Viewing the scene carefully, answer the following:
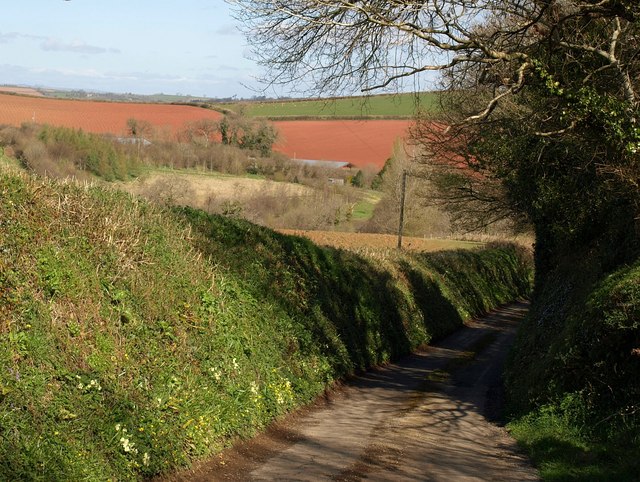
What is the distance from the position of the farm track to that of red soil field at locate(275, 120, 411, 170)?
42.5 m

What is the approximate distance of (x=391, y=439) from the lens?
1241 cm

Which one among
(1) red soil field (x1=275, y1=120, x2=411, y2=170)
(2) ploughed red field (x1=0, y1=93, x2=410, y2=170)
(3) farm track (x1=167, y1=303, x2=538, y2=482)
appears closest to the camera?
(3) farm track (x1=167, y1=303, x2=538, y2=482)

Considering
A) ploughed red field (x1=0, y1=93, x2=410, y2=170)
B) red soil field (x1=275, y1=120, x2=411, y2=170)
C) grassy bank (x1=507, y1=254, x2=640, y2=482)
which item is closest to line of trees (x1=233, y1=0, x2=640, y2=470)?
grassy bank (x1=507, y1=254, x2=640, y2=482)

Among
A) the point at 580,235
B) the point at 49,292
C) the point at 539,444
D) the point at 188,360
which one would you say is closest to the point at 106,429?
the point at 49,292

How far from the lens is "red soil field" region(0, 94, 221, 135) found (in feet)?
122

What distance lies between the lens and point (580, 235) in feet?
68.6

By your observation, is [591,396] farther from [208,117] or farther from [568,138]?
[208,117]

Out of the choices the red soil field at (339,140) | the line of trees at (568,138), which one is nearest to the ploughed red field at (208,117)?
the red soil field at (339,140)

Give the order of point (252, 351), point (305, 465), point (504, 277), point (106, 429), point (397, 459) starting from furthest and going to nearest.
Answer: point (504, 277)
point (252, 351)
point (397, 459)
point (305, 465)
point (106, 429)

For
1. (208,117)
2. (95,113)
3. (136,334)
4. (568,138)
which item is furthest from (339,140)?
(136,334)

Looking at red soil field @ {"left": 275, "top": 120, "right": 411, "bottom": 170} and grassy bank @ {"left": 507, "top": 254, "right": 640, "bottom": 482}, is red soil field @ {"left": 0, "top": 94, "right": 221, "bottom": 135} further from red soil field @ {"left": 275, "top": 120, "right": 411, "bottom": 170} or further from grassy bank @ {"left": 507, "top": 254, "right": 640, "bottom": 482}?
grassy bank @ {"left": 507, "top": 254, "right": 640, "bottom": 482}

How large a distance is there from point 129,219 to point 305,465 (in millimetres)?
4451

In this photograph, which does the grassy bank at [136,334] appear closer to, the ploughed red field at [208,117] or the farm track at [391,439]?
the farm track at [391,439]

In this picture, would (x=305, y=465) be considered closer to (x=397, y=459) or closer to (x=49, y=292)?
(x=397, y=459)
